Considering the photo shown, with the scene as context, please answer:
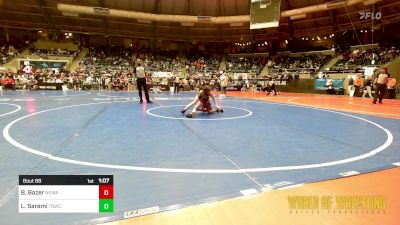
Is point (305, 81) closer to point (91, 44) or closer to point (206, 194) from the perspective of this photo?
point (206, 194)

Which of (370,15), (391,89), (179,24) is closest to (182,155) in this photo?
(391,89)

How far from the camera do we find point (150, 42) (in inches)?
1550

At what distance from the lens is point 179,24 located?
34.4 metres

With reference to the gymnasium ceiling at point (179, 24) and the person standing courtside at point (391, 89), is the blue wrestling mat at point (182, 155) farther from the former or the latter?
the gymnasium ceiling at point (179, 24)

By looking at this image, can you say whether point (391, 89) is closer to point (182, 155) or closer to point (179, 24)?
point (182, 155)

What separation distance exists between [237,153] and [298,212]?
1916 millimetres

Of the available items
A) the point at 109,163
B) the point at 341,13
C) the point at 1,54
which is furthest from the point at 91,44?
the point at 109,163

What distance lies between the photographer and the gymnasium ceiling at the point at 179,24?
28.1 m

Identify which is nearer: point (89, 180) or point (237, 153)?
point (89, 180)
